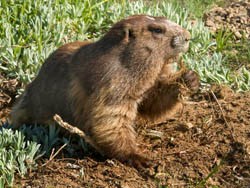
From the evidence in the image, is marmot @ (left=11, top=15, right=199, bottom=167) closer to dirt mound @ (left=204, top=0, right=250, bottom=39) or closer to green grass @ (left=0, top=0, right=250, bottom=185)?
green grass @ (left=0, top=0, right=250, bottom=185)

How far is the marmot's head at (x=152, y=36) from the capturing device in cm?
443

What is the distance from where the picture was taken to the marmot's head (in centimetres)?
443

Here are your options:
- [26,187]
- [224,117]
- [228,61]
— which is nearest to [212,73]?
[228,61]

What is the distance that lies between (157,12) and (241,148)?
2.61 metres

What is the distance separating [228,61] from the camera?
20.5 feet

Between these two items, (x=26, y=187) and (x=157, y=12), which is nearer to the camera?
(x=26, y=187)

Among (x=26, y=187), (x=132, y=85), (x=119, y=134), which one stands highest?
(x=132, y=85)

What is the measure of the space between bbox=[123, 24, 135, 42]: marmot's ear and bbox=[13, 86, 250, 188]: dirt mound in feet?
2.49

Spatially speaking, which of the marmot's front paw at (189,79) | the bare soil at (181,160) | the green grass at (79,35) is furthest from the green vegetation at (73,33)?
the marmot's front paw at (189,79)

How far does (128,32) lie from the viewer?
4.45 m

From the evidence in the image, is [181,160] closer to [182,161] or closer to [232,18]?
[182,161]

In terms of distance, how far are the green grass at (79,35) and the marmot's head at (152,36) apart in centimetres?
122

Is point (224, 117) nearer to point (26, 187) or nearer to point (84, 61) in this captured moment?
point (84, 61)

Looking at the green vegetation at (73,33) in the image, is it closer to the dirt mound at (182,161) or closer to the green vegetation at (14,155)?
the dirt mound at (182,161)
